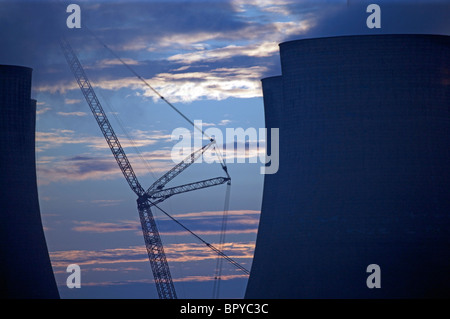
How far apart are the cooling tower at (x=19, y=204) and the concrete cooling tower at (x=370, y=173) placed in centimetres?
922

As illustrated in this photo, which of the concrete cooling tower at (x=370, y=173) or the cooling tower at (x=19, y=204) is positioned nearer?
the concrete cooling tower at (x=370, y=173)

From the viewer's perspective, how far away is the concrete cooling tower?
28.5 m

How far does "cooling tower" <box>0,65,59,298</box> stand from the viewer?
31781mm

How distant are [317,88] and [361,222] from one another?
183 inches

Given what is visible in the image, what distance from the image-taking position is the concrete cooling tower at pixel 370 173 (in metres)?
28.5

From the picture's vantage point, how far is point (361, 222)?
28.5 metres

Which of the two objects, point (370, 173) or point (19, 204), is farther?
point (19, 204)

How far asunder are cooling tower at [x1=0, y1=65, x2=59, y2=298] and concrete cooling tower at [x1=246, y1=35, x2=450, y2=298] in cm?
922

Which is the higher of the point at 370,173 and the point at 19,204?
the point at 370,173

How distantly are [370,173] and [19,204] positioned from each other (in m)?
12.6

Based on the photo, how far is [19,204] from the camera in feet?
105

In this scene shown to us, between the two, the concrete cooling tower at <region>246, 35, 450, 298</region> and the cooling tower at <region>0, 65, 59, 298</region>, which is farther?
the cooling tower at <region>0, 65, 59, 298</region>

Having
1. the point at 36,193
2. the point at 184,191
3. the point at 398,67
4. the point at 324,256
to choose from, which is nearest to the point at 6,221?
the point at 36,193
